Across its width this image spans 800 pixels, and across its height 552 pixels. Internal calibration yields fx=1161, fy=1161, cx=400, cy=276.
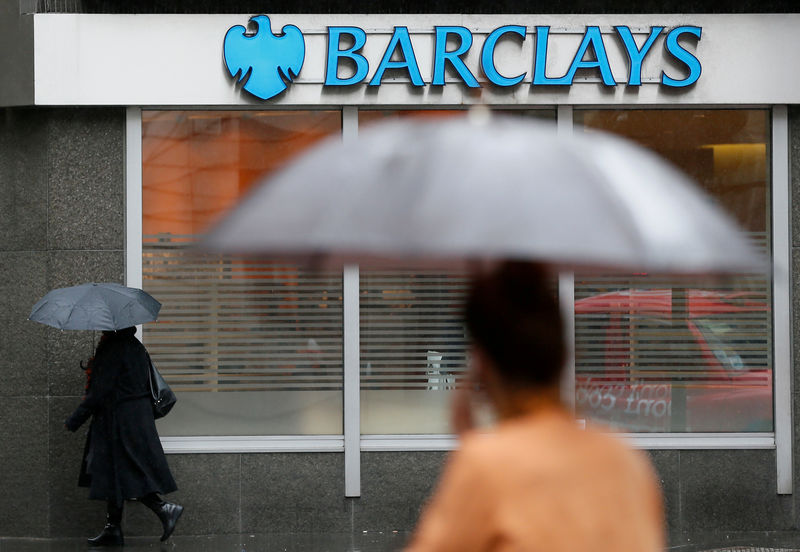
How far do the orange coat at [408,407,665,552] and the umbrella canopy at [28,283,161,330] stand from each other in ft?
21.5

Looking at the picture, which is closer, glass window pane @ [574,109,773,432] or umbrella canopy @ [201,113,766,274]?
umbrella canopy @ [201,113,766,274]

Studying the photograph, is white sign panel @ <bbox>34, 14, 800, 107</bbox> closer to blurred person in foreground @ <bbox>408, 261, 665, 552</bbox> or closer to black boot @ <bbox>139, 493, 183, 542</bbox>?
black boot @ <bbox>139, 493, 183, 542</bbox>

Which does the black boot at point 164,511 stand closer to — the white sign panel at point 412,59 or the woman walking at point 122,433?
the woman walking at point 122,433

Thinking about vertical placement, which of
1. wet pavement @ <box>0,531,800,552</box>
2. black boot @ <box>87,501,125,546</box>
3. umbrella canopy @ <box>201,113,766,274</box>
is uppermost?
umbrella canopy @ <box>201,113,766,274</box>

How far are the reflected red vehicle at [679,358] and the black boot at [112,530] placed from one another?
149 inches

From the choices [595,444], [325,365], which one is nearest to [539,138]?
[595,444]

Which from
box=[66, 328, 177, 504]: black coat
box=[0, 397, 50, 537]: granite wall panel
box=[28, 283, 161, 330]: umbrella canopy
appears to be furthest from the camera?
box=[0, 397, 50, 537]: granite wall panel

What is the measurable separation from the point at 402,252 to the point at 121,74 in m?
7.53

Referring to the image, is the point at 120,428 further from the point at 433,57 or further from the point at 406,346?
the point at 433,57

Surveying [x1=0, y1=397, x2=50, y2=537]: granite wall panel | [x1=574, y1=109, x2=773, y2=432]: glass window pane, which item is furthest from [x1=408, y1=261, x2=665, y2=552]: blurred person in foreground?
[x1=0, y1=397, x2=50, y2=537]: granite wall panel

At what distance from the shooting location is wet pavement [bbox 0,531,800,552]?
8727 millimetres

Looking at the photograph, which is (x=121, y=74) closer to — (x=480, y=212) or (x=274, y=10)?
(x=274, y=10)

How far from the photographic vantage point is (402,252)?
7.13 ft

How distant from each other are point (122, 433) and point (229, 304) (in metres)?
1.46
